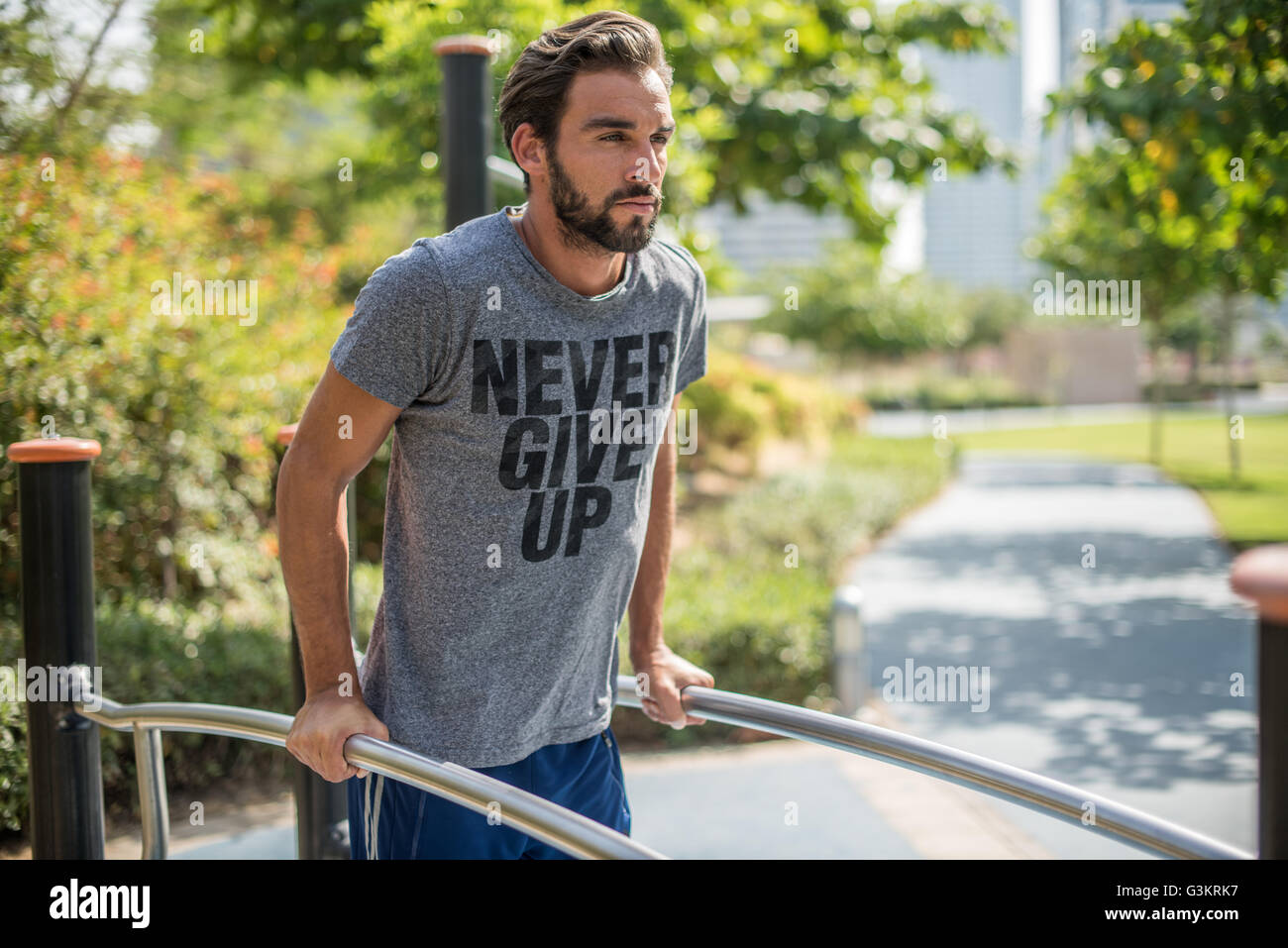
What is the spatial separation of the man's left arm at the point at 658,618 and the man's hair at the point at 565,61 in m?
0.62

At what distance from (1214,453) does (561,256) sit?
74.8 ft

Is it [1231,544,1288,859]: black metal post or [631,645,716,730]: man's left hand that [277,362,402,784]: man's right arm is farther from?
[1231,544,1288,859]: black metal post

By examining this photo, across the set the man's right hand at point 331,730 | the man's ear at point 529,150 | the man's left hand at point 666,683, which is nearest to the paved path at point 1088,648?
the man's left hand at point 666,683

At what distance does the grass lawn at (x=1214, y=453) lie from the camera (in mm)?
12760

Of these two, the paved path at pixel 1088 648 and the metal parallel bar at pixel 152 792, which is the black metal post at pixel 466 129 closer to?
the metal parallel bar at pixel 152 792

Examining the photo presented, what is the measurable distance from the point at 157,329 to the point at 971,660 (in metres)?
5.02

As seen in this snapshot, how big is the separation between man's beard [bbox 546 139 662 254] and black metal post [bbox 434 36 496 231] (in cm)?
155

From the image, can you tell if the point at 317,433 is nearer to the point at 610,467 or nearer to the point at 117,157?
the point at 610,467

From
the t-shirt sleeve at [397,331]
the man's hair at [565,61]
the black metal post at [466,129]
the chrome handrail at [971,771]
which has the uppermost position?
the black metal post at [466,129]

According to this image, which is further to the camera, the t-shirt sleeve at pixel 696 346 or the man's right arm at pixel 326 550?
the t-shirt sleeve at pixel 696 346

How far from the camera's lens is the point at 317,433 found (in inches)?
66.9

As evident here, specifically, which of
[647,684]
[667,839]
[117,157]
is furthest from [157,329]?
[647,684]

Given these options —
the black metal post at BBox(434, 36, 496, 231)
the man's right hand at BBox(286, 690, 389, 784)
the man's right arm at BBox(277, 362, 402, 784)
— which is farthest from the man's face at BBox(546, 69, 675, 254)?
the black metal post at BBox(434, 36, 496, 231)


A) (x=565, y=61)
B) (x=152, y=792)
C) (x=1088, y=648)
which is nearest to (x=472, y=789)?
(x=565, y=61)
